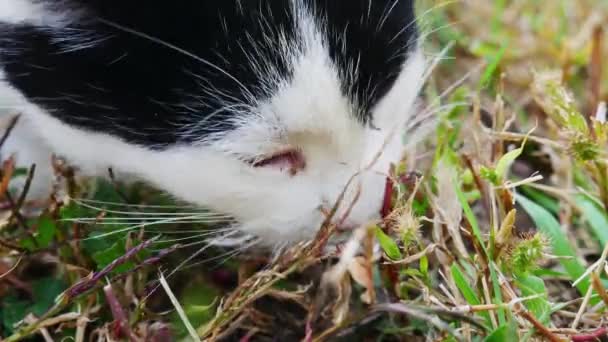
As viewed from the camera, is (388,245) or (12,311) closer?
(388,245)

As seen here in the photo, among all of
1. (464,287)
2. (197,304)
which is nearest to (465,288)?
(464,287)

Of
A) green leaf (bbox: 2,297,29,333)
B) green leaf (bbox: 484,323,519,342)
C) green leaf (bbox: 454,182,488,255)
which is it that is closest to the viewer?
green leaf (bbox: 484,323,519,342)

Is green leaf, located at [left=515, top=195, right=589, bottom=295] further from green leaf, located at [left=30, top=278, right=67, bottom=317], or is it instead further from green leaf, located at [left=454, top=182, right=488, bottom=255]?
green leaf, located at [left=30, top=278, right=67, bottom=317]

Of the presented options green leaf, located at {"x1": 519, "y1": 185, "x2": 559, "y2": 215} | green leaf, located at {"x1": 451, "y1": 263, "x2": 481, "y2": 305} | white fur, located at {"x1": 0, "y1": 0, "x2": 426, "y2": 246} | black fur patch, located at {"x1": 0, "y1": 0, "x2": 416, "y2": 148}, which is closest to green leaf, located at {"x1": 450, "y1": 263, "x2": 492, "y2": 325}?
green leaf, located at {"x1": 451, "y1": 263, "x2": 481, "y2": 305}

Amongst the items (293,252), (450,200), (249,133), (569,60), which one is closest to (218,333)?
(293,252)

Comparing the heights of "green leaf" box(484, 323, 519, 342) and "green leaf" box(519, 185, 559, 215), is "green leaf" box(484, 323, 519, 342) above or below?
below

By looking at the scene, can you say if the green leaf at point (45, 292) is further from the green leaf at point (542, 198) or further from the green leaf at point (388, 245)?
the green leaf at point (542, 198)

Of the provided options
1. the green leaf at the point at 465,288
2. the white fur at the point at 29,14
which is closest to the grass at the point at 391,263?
the green leaf at the point at 465,288

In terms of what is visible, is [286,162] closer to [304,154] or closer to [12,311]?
[304,154]
